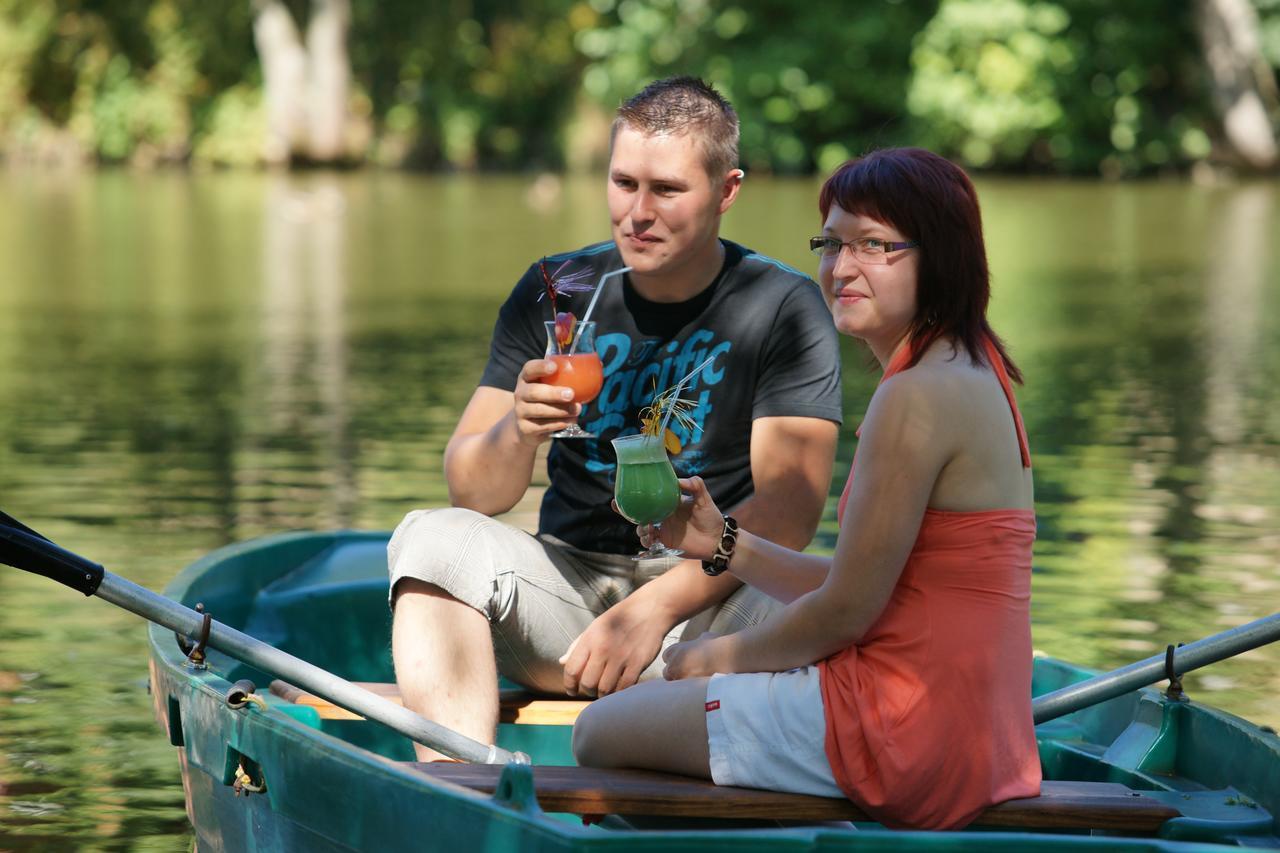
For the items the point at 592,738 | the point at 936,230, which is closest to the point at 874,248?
the point at 936,230

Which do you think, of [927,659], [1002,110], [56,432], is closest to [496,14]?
[1002,110]

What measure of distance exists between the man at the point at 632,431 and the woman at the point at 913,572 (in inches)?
35.3

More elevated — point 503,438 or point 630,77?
point 630,77

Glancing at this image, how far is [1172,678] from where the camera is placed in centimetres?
424

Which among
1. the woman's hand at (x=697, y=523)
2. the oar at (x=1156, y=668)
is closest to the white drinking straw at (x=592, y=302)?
the woman's hand at (x=697, y=523)

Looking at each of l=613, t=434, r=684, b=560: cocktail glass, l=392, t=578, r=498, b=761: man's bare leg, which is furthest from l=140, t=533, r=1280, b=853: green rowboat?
l=613, t=434, r=684, b=560: cocktail glass

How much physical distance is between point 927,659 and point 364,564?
2917mm

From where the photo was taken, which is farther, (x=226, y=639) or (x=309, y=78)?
(x=309, y=78)

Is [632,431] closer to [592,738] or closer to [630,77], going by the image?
[592,738]

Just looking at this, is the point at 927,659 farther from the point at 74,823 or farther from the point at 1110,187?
the point at 1110,187

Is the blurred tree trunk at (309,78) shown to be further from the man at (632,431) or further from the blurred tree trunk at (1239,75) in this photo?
the man at (632,431)

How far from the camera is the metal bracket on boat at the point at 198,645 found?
4117 millimetres

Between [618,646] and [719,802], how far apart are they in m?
0.96

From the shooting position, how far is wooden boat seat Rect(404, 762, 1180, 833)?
361 centimetres
